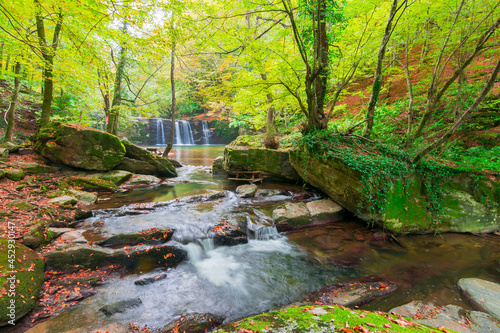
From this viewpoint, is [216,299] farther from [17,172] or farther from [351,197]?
[17,172]

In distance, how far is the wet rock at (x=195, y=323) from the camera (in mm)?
2584

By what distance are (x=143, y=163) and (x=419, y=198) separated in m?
11.7

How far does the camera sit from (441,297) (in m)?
3.13

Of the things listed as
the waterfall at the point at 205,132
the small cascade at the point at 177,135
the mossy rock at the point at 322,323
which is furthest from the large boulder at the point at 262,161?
the waterfall at the point at 205,132

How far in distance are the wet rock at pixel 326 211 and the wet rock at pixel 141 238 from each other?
423cm

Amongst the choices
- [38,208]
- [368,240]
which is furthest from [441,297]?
[38,208]

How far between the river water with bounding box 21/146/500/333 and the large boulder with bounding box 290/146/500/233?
374 mm

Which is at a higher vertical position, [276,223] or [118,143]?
[118,143]

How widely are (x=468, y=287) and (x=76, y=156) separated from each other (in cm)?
1199

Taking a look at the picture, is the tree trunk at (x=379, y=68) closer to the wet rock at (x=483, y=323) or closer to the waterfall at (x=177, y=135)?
the wet rock at (x=483, y=323)

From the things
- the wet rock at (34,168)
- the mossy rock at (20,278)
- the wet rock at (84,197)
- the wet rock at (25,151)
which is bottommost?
the mossy rock at (20,278)

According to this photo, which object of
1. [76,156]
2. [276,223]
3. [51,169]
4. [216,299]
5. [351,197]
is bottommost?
[216,299]

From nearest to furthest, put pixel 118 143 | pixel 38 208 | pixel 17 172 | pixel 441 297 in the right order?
pixel 441 297 < pixel 38 208 < pixel 17 172 < pixel 118 143

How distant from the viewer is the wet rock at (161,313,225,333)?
258 cm
